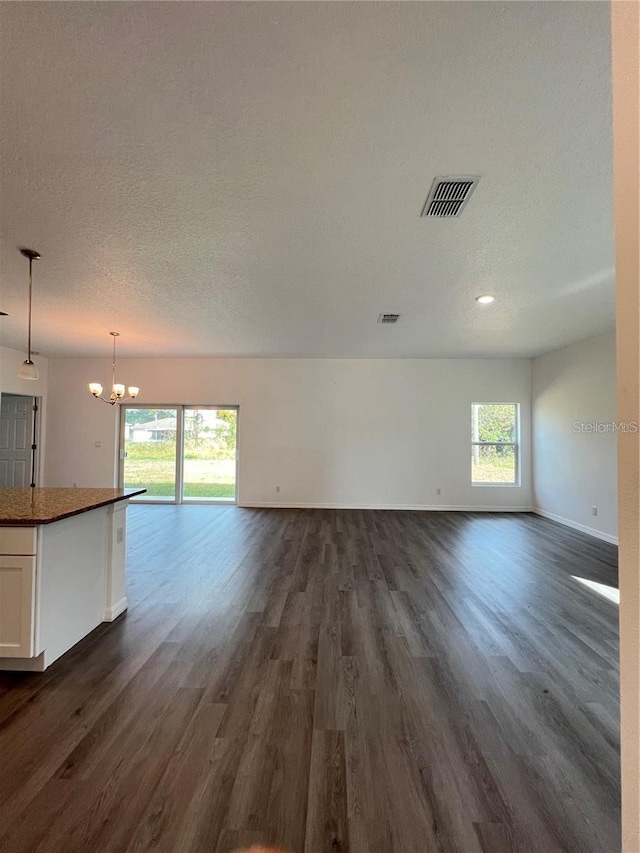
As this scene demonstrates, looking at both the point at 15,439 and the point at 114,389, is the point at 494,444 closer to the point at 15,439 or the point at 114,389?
the point at 114,389

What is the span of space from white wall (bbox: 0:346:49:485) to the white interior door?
166mm

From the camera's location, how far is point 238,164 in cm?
191

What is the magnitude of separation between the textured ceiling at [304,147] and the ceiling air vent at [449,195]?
2.6 inches

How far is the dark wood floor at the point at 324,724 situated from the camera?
1.23 m

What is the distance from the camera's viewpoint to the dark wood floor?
1232 mm

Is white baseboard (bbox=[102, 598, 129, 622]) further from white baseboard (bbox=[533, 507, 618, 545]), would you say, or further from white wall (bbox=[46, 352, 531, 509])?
white baseboard (bbox=[533, 507, 618, 545])

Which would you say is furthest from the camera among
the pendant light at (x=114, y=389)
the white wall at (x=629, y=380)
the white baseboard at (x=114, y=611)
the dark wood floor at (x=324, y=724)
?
the pendant light at (x=114, y=389)

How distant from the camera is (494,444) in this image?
7082 millimetres

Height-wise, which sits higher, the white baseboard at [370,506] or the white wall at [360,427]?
the white wall at [360,427]

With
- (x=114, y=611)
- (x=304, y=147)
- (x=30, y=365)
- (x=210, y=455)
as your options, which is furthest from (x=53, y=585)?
(x=210, y=455)

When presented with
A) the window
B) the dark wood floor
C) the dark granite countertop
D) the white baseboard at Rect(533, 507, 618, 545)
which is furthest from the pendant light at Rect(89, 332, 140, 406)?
the white baseboard at Rect(533, 507, 618, 545)

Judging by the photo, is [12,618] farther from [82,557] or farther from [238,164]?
[238,164]

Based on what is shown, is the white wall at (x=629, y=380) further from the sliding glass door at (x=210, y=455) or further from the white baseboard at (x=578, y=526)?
the sliding glass door at (x=210, y=455)

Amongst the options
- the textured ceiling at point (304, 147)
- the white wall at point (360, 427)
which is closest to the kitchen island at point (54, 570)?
the textured ceiling at point (304, 147)
